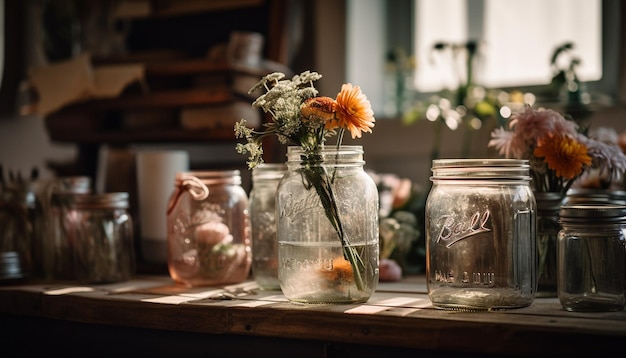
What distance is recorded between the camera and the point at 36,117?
2590mm

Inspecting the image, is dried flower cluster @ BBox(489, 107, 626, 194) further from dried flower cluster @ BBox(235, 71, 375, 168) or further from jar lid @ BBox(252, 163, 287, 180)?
jar lid @ BBox(252, 163, 287, 180)

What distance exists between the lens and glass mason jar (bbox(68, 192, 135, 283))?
1.59 m

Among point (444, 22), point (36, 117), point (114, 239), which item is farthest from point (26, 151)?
point (444, 22)

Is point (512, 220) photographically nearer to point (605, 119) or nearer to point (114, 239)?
point (114, 239)

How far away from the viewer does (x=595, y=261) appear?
1.17 metres

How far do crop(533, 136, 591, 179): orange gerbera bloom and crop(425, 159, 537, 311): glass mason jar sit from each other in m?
0.12

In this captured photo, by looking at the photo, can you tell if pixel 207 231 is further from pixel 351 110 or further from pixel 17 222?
pixel 17 222

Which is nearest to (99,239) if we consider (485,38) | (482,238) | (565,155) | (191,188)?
(191,188)

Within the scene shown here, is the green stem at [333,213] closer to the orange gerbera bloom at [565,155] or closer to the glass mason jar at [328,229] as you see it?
the glass mason jar at [328,229]

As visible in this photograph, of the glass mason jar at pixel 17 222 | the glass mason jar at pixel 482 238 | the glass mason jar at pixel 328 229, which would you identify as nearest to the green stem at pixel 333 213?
the glass mason jar at pixel 328 229

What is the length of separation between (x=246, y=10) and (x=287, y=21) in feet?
0.61

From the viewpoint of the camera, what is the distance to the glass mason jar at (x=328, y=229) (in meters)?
1.25

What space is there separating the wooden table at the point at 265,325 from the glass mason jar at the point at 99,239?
4cm

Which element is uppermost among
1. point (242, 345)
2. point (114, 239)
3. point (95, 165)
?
Result: point (95, 165)
